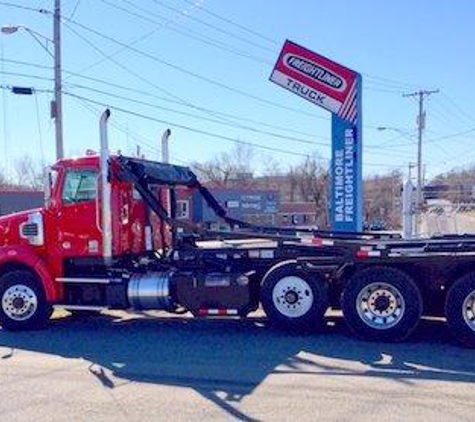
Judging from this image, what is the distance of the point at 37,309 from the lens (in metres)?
10.6

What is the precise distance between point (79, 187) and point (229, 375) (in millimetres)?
4724

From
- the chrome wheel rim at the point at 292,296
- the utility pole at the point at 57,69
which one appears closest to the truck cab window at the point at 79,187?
the chrome wheel rim at the point at 292,296

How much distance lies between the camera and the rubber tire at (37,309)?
10.6 meters

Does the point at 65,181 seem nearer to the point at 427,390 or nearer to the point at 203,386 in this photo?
the point at 203,386

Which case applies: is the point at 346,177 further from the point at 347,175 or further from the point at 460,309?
the point at 460,309

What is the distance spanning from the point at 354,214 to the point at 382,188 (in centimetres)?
5986

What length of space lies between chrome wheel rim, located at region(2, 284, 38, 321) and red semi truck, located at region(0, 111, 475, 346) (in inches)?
0.6

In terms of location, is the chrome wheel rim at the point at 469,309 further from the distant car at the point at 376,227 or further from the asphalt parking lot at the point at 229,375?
the distant car at the point at 376,227

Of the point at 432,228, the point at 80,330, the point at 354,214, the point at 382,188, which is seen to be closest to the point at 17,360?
the point at 80,330

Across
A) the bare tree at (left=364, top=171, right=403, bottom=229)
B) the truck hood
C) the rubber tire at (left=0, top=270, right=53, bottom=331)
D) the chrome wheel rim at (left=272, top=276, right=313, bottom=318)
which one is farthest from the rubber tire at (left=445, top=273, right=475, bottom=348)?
the bare tree at (left=364, top=171, right=403, bottom=229)

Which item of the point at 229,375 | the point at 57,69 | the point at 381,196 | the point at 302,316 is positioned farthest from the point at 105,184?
the point at 381,196

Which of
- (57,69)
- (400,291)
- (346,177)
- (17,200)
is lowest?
(400,291)

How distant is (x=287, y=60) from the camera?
1634 cm

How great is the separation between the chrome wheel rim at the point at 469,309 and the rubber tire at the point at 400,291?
1.82ft
